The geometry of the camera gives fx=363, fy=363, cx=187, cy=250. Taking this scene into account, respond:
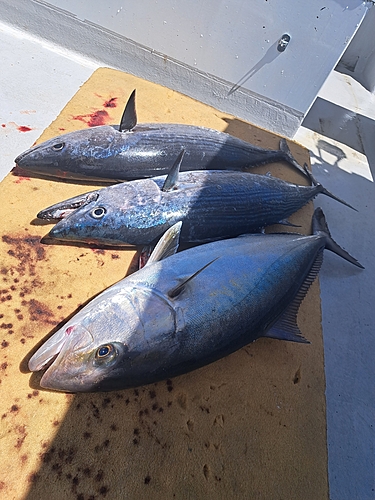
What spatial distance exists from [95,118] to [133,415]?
2606 millimetres

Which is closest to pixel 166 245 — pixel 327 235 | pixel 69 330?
pixel 69 330

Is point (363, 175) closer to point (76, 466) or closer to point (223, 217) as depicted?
point (223, 217)

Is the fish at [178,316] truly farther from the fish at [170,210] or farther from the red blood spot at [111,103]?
the red blood spot at [111,103]

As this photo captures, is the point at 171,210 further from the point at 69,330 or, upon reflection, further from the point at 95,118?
the point at 95,118

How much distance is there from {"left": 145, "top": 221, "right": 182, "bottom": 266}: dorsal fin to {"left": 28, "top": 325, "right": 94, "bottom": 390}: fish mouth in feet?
2.06

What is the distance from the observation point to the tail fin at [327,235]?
9.49 feet

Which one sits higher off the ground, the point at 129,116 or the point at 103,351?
the point at 129,116

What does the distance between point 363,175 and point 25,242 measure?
3.80 m

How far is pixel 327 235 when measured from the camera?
296 cm

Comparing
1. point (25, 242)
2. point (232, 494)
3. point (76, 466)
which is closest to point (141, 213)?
point (25, 242)

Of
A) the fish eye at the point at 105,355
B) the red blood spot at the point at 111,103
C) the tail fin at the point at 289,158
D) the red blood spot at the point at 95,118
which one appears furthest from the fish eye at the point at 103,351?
the tail fin at the point at 289,158

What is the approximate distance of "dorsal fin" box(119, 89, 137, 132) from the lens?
9.27 feet

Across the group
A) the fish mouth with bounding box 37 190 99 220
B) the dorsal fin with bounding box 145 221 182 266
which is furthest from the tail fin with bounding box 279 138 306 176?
the fish mouth with bounding box 37 190 99 220

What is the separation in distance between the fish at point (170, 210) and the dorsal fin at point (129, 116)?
1.85ft
